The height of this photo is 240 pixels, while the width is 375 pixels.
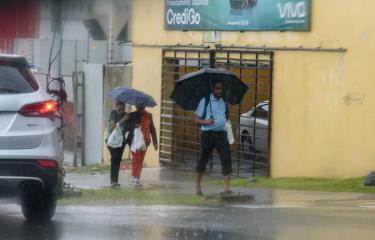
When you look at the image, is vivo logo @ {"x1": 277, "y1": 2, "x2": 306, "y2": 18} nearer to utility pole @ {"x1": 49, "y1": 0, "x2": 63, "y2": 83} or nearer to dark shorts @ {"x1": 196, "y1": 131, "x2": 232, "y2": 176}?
dark shorts @ {"x1": 196, "y1": 131, "x2": 232, "y2": 176}

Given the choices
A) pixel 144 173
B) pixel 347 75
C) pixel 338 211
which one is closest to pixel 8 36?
pixel 144 173

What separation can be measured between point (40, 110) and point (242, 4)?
9.68 metres

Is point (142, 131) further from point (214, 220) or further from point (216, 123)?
point (214, 220)

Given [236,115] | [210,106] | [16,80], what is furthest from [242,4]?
[16,80]

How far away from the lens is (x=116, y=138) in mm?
16391

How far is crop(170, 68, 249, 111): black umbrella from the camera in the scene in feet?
47.8

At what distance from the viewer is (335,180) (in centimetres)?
1644

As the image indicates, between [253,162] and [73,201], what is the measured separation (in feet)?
20.3

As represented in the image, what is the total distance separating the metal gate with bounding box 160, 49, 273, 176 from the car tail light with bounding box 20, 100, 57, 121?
29.4 ft

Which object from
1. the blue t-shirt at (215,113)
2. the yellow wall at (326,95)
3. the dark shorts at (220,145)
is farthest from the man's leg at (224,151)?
the yellow wall at (326,95)

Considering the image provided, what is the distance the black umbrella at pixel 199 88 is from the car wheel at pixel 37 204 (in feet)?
15.3

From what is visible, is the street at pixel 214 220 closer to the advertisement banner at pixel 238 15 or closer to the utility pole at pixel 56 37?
the advertisement banner at pixel 238 15

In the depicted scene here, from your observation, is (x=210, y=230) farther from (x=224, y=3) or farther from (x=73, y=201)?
(x=224, y=3)

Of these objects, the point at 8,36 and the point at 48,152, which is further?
the point at 8,36
